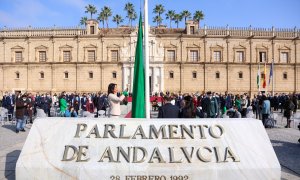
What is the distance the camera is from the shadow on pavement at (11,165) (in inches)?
209

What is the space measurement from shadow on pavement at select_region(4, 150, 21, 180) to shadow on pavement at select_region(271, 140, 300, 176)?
5.08m

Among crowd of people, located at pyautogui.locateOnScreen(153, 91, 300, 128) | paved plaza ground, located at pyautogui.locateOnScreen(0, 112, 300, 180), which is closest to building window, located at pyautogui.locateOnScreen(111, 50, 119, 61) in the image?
crowd of people, located at pyautogui.locateOnScreen(153, 91, 300, 128)

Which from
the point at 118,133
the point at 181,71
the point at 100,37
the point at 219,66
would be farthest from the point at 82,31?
the point at 118,133

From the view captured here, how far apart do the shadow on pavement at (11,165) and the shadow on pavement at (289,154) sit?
5083 mm

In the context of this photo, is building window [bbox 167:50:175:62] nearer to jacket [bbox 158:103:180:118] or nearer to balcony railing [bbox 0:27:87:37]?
balcony railing [bbox 0:27:87:37]

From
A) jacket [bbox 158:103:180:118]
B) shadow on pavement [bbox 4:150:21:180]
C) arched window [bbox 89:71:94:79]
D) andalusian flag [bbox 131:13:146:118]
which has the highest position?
arched window [bbox 89:71:94:79]

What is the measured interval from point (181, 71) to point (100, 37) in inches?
460

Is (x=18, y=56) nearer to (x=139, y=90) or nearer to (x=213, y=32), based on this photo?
(x=213, y=32)

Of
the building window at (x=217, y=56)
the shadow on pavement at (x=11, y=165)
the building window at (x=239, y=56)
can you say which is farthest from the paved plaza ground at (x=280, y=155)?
the building window at (x=239, y=56)

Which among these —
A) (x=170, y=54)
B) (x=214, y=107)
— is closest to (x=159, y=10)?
(x=170, y=54)

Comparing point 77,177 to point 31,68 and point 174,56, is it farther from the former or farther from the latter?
point 31,68

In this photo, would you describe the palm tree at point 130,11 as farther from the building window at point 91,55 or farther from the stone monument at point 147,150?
the stone monument at point 147,150

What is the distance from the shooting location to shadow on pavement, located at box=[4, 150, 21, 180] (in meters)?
5.31

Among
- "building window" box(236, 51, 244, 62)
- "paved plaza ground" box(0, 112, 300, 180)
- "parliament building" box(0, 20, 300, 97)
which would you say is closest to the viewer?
"paved plaza ground" box(0, 112, 300, 180)
